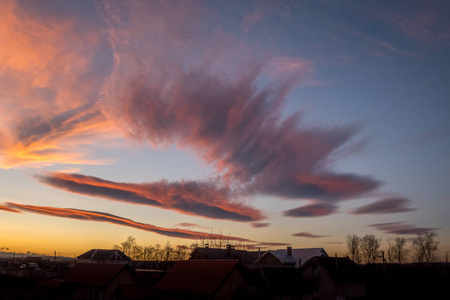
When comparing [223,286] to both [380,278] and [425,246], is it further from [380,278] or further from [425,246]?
[425,246]

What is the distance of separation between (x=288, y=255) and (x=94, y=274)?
52032mm

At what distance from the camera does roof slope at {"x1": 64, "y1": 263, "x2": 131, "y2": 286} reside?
1812 inches

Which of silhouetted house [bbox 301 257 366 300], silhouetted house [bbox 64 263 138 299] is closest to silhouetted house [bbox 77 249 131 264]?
silhouetted house [bbox 64 263 138 299]

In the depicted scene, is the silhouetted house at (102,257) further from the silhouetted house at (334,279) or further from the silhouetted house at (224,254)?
the silhouetted house at (334,279)

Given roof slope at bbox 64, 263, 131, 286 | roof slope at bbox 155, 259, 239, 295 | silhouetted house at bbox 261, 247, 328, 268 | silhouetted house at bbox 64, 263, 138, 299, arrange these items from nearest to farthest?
roof slope at bbox 155, 259, 239, 295 → silhouetted house at bbox 64, 263, 138, 299 → roof slope at bbox 64, 263, 131, 286 → silhouetted house at bbox 261, 247, 328, 268

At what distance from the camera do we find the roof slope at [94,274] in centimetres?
4603

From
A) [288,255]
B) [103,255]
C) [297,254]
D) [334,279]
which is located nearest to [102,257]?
[103,255]

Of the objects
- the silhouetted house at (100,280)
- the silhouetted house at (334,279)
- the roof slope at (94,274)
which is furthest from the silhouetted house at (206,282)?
the silhouetted house at (334,279)

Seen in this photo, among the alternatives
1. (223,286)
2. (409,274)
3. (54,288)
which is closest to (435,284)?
(409,274)

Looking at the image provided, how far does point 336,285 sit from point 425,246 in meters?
128

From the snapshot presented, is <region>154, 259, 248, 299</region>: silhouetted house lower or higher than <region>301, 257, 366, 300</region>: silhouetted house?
higher

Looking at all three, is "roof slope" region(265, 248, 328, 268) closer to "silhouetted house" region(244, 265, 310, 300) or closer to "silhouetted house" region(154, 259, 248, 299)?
"silhouetted house" region(244, 265, 310, 300)

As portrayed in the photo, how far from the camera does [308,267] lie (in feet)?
204

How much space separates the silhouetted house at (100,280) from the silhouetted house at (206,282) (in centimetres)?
715
